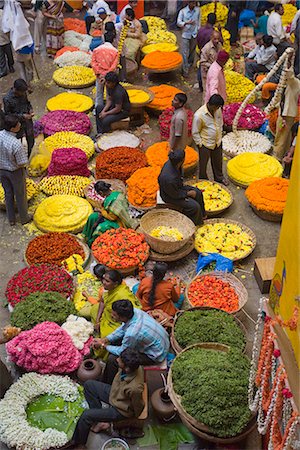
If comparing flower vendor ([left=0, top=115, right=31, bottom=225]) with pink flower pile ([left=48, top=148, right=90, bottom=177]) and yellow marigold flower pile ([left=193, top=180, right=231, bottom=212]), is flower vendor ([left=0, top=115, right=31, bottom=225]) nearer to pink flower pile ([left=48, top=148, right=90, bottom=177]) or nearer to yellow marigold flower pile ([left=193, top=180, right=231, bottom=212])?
pink flower pile ([left=48, top=148, right=90, bottom=177])

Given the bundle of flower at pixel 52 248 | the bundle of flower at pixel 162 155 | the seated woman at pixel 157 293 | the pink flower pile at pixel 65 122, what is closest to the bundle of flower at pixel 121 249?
the bundle of flower at pixel 52 248

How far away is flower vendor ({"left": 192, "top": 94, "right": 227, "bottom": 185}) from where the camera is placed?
8008 millimetres

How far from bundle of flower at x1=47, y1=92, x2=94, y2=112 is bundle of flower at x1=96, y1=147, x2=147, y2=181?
6.64 feet

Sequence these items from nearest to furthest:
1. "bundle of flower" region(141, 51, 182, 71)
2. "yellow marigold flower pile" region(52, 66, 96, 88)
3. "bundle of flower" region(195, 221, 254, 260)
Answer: "bundle of flower" region(195, 221, 254, 260) → "yellow marigold flower pile" region(52, 66, 96, 88) → "bundle of flower" region(141, 51, 182, 71)

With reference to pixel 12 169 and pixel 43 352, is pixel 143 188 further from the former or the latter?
pixel 43 352

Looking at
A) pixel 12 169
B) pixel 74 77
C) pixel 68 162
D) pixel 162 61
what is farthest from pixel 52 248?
pixel 162 61

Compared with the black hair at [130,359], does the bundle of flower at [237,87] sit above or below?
below

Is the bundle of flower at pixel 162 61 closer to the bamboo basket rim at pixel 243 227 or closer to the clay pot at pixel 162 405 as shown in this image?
the bamboo basket rim at pixel 243 227

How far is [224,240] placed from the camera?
301 inches

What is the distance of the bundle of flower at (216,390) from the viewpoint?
5.02 metres

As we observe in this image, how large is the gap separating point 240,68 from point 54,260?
282 inches

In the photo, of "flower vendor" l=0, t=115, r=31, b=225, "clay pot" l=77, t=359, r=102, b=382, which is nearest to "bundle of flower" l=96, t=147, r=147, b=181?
"flower vendor" l=0, t=115, r=31, b=225

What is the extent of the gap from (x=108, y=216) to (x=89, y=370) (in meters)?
2.32

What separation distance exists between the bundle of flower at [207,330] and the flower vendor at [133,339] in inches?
9.2
